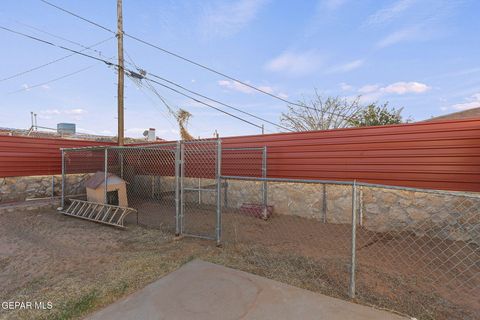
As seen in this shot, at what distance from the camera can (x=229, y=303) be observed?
2430 millimetres

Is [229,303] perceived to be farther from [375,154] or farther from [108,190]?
[108,190]

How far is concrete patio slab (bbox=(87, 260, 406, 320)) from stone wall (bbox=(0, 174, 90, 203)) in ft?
26.8

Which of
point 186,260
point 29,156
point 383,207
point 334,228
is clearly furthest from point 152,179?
point 383,207

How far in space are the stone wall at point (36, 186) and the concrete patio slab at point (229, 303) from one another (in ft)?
26.8

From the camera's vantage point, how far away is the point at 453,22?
7.14m

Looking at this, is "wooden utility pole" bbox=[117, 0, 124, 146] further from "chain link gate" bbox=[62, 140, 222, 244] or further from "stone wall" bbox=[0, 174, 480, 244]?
"stone wall" bbox=[0, 174, 480, 244]

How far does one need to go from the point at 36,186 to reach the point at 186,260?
7989mm

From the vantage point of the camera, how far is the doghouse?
22.5 feet

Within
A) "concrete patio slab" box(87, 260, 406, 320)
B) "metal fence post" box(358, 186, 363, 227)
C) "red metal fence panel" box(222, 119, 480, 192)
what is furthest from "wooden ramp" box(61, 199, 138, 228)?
"metal fence post" box(358, 186, 363, 227)

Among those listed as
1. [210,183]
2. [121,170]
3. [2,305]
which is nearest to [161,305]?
A: [2,305]

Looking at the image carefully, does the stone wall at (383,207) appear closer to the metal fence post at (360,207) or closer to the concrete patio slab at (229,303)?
the metal fence post at (360,207)

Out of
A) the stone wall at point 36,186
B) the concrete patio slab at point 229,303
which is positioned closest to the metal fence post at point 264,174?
the concrete patio slab at point 229,303

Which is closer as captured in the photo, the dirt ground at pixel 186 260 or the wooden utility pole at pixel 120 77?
the dirt ground at pixel 186 260

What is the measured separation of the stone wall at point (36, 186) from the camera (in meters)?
7.80
